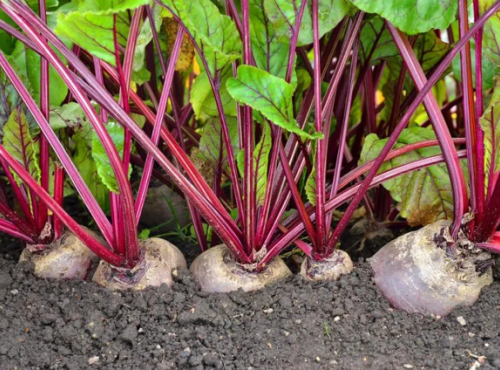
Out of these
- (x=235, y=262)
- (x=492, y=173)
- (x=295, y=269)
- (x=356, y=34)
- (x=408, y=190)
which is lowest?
(x=295, y=269)

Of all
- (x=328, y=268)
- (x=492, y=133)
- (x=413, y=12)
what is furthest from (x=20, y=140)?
(x=492, y=133)

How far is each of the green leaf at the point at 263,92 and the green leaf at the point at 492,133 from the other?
36 centimetres

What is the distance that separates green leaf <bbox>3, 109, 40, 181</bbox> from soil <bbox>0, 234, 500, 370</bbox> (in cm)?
30

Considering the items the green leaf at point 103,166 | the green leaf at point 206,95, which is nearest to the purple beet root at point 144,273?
the green leaf at point 103,166

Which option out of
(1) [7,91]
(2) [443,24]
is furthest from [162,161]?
(2) [443,24]

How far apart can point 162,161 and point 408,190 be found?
2.17 feet

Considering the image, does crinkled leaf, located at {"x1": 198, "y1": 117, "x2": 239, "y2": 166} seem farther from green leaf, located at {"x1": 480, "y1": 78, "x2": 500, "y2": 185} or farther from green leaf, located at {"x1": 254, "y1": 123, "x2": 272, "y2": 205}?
green leaf, located at {"x1": 480, "y1": 78, "x2": 500, "y2": 185}

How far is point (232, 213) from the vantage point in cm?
166

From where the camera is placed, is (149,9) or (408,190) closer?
(149,9)

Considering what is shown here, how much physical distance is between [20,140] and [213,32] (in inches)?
20.4

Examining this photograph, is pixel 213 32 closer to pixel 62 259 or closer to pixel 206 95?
pixel 206 95

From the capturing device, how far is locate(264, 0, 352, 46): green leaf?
133 cm

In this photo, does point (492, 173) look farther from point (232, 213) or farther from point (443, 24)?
point (232, 213)

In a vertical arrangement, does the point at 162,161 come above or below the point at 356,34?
below
